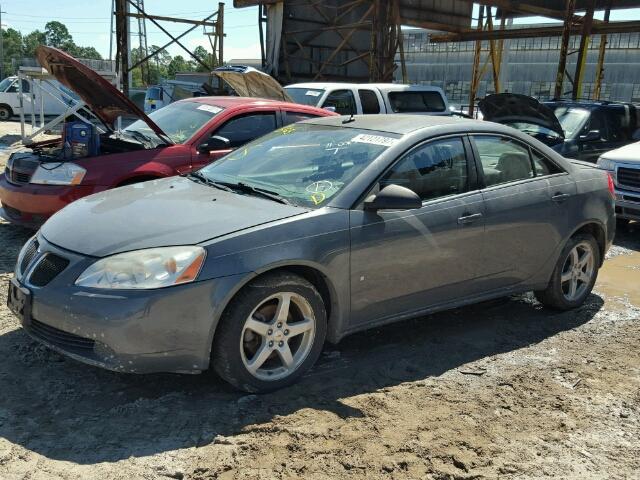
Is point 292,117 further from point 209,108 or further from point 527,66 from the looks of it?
point 527,66

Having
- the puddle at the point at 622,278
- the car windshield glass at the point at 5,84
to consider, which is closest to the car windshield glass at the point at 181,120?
the puddle at the point at 622,278

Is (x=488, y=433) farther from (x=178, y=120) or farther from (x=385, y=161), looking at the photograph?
(x=178, y=120)

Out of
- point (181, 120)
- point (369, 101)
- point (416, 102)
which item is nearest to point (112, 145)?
point (181, 120)

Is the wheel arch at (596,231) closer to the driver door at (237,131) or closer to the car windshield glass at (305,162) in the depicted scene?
the car windshield glass at (305,162)

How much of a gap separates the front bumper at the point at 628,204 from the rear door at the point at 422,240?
4372 millimetres

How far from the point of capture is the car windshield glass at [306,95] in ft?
34.1

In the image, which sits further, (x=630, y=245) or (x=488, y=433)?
(x=630, y=245)

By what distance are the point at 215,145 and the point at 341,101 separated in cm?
449

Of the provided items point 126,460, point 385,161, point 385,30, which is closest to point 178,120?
point 385,161

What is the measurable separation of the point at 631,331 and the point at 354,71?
15.6 metres

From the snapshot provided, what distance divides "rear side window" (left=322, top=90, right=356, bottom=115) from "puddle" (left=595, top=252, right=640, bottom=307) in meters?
5.10

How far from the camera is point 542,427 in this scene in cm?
332

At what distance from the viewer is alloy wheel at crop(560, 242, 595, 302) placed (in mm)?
5066

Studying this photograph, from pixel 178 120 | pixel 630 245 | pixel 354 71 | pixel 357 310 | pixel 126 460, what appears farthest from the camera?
pixel 354 71
